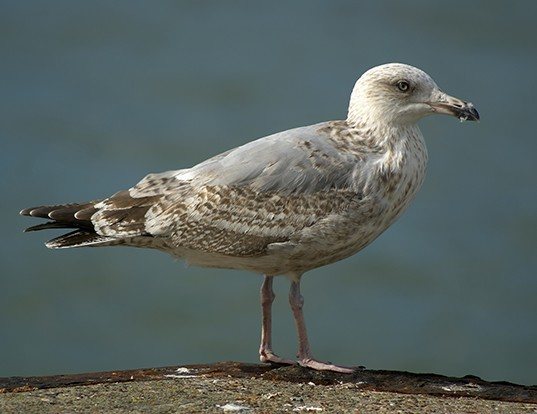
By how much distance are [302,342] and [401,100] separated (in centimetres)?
164

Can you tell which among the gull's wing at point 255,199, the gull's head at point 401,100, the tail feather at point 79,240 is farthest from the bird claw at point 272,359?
the gull's head at point 401,100

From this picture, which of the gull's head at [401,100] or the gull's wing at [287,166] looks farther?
the gull's head at [401,100]

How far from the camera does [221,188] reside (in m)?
6.82

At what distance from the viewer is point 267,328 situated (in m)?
7.12

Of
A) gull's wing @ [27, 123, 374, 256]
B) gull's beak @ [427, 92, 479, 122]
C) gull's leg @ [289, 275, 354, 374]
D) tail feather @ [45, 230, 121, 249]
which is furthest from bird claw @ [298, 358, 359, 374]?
gull's beak @ [427, 92, 479, 122]

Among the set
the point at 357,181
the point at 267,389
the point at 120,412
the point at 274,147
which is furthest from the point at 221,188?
the point at 120,412

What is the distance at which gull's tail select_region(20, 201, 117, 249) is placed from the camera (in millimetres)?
7082

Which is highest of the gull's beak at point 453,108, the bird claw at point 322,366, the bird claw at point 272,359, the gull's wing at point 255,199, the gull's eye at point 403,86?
the gull's eye at point 403,86

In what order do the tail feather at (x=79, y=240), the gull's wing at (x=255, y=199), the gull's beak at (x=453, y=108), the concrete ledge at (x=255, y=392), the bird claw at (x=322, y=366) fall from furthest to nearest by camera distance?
the tail feather at (x=79, y=240), the gull's beak at (x=453, y=108), the gull's wing at (x=255, y=199), the bird claw at (x=322, y=366), the concrete ledge at (x=255, y=392)

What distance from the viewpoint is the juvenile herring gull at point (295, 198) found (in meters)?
6.66

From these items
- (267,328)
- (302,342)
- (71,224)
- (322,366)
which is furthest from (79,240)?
(322,366)

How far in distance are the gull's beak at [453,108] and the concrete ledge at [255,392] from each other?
1608 mm

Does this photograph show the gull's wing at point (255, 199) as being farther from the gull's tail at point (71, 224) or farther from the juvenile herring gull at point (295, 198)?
the gull's tail at point (71, 224)

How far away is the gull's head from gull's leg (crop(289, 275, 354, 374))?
1.15 meters
